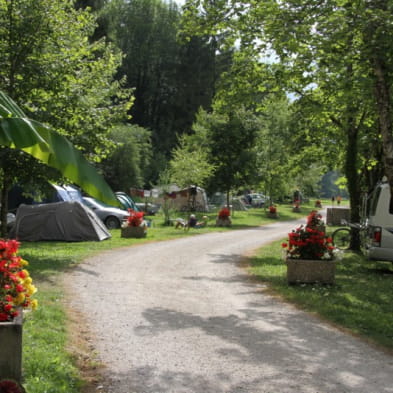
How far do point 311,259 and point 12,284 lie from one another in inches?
285

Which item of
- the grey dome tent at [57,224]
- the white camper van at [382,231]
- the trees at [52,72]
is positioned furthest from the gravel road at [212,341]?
the grey dome tent at [57,224]

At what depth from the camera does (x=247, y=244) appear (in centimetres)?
2016

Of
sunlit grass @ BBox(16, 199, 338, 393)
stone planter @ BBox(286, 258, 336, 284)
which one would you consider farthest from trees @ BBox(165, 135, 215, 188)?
stone planter @ BBox(286, 258, 336, 284)

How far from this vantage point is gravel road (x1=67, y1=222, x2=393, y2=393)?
537cm

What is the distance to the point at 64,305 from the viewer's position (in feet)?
28.3

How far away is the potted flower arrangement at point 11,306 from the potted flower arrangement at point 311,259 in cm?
670

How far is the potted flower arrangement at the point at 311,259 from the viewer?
425 inches

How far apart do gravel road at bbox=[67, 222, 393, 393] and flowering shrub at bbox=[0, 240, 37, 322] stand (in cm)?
115

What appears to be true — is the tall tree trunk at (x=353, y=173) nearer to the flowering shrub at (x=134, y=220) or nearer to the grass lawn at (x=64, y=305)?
the grass lawn at (x=64, y=305)

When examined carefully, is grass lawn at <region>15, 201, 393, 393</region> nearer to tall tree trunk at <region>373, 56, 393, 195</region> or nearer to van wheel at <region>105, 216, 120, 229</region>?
tall tree trunk at <region>373, 56, 393, 195</region>

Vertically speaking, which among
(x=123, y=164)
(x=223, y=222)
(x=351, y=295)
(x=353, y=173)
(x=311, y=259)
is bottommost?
(x=351, y=295)

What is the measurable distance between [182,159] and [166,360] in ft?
94.7

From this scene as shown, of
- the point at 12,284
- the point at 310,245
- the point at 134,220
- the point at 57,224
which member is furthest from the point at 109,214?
the point at 12,284

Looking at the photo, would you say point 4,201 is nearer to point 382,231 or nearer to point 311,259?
point 311,259
